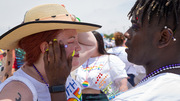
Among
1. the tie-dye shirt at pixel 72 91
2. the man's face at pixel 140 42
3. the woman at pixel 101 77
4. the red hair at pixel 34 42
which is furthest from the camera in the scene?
the woman at pixel 101 77

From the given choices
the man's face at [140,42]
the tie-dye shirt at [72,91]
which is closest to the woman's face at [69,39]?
the tie-dye shirt at [72,91]

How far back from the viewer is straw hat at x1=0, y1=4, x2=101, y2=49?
50.9 inches

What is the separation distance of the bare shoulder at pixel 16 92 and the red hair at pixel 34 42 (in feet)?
0.96

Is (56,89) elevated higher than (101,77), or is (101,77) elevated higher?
(56,89)

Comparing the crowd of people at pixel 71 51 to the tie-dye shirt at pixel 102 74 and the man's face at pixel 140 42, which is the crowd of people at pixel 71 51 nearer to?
the man's face at pixel 140 42

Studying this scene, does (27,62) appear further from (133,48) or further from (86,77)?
Answer: (86,77)

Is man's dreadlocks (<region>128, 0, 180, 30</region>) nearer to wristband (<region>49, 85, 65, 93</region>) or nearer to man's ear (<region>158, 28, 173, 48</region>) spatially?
man's ear (<region>158, 28, 173, 48</region>)

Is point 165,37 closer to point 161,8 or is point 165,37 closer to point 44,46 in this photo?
point 161,8

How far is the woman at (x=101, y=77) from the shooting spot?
9.39 ft

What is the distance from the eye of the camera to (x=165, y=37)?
1.10m

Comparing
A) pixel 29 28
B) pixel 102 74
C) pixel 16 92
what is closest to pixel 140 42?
pixel 29 28

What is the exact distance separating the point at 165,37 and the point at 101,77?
1921 millimetres

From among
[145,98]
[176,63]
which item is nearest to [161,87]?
[145,98]

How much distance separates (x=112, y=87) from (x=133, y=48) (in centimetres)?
189
